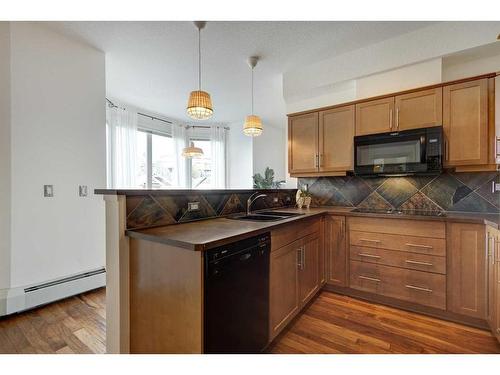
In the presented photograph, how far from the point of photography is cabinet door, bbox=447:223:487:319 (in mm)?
1802

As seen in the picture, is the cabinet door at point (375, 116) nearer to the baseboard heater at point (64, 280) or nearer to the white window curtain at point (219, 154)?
the baseboard heater at point (64, 280)

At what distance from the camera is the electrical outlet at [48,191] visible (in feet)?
7.27

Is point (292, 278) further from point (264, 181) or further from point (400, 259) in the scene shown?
point (264, 181)

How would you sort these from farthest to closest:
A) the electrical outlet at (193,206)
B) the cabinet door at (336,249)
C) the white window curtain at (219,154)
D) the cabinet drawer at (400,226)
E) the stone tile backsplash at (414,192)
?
the white window curtain at (219,154) → the cabinet door at (336,249) → the stone tile backsplash at (414,192) → the cabinet drawer at (400,226) → the electrical outlet at (193,206)

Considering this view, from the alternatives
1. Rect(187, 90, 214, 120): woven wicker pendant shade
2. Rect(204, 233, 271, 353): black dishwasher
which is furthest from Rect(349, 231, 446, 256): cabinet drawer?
Rect(187, 90, 214, 120): woven wicker pendant shade

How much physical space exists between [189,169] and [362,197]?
13.6 feet

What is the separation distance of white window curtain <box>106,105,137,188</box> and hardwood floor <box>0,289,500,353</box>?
2505 millimetres

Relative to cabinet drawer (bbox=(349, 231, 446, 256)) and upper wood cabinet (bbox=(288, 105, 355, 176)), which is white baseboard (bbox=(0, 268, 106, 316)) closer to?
upper wood cabinet (bbox=(288, 105, 355, 176))

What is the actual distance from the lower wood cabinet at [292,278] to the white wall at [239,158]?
12.1 ft

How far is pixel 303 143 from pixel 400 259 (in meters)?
1.62

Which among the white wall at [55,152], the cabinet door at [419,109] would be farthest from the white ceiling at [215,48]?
the cabinet door at [419,109]

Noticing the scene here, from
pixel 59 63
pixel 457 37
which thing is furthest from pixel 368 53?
pixel 59 63

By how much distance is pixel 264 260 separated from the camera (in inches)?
58.6
